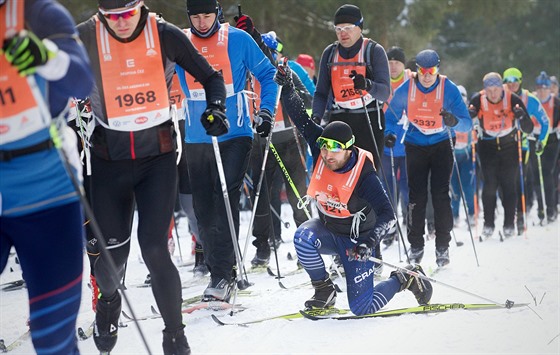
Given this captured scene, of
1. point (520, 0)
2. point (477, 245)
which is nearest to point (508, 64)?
point (520, 0)

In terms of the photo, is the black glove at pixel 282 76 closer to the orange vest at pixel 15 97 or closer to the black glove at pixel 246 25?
the black glove at pixel 246 25

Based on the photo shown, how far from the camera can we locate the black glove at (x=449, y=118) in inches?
302

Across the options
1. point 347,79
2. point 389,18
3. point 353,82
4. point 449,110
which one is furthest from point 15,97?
point 389,18

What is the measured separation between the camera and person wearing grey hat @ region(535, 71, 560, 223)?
→ 12.0m

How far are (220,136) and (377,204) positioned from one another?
1.24 m

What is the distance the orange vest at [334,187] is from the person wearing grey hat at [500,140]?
16.2 ft

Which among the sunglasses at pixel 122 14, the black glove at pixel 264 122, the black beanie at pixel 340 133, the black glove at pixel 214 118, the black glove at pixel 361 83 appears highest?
the sunglasses at pixel 122 14

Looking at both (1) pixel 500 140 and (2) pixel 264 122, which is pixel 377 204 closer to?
(2) pixel 264 122

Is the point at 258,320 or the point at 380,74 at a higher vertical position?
the point at 380,74

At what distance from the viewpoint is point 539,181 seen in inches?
498

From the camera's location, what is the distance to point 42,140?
2998mm

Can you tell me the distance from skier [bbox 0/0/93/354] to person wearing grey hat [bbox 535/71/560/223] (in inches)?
399

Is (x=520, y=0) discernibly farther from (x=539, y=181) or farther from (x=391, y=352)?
(x=391, y=352)

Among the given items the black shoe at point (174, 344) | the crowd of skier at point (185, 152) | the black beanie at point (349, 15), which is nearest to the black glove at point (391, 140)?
the crowd of skier at point (185, 152)
